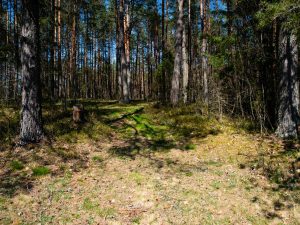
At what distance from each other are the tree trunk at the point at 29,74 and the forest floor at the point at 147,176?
579mm

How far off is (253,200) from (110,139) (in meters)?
4.99

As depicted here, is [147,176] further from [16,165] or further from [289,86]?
[289,86]

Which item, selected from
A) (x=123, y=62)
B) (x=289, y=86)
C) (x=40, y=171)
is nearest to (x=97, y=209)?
(x=40, y=171)

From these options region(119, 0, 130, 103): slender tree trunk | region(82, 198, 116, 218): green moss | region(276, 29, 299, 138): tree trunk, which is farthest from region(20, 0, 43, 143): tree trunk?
region(119, 0, 130, 103): slender tree trunk

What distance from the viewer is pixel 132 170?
677 centimetres

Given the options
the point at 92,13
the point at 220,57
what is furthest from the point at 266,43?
the point at 92,13

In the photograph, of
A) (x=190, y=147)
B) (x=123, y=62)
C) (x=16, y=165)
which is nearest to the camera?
(x=16, y=165)

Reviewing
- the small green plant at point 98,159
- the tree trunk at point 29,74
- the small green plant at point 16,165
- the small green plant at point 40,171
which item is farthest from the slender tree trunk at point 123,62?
the small green plant at point 40,171

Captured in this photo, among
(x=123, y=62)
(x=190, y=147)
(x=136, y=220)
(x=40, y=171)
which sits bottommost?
(x=136, y=220)

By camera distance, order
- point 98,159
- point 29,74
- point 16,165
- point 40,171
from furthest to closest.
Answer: point 29,74
point 98,159
point 16,165
point 40,171

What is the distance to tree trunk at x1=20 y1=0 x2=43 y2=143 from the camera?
747cm

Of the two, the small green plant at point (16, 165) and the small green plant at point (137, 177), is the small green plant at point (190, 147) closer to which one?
the small green plant at point (137, 177)

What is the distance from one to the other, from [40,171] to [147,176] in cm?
266

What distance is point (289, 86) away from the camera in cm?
798
